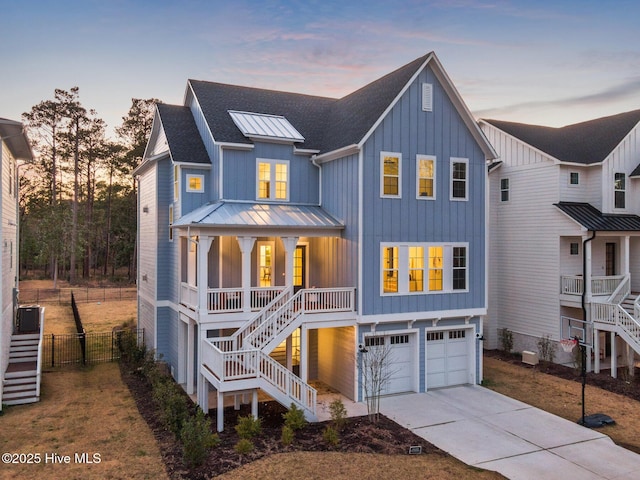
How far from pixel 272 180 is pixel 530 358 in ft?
43.9

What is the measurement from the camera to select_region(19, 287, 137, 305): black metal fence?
117 feet

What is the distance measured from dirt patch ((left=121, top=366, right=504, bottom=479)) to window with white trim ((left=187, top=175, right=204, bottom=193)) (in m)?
7.99

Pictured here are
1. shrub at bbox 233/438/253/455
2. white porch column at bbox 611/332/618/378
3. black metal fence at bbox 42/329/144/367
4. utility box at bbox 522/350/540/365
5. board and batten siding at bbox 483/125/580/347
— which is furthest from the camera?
board and batten siding at bbox 483/125/580/347

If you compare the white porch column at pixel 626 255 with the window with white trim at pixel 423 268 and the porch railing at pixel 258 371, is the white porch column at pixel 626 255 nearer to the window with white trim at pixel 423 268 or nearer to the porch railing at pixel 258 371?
the window with white trim at pixel 423 268

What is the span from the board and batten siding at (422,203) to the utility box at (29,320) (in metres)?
14.4

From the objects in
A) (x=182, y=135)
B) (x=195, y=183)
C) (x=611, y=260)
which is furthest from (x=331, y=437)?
(x=611, y=260)

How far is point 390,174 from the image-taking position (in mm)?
15539

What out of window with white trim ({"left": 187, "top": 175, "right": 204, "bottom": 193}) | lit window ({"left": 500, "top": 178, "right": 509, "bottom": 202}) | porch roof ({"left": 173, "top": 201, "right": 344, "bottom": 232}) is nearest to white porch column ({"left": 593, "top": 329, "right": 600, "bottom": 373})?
lit window ({"left": 500, "top": 178, "right": 509, "bottom": 202})

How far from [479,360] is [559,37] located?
1424 cm

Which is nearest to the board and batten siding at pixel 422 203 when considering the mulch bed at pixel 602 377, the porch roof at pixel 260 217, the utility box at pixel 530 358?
the porch roof at pixel 260 217

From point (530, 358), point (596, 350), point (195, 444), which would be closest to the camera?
point (195, 444)

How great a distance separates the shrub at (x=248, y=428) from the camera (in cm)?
1138

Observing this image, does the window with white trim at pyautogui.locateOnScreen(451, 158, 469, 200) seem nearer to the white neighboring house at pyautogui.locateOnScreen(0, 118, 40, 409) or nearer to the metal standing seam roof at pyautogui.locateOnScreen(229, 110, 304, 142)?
the metal standing seam roof at pyautogui.locateOnScreen(229, 110, 304, 142)

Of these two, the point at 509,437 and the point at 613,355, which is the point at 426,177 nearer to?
the point at 509,437
